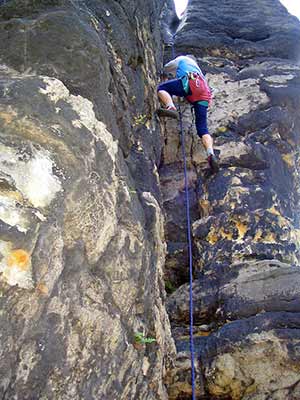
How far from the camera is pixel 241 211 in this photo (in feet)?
24.9

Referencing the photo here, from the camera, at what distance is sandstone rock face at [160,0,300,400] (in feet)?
16.6

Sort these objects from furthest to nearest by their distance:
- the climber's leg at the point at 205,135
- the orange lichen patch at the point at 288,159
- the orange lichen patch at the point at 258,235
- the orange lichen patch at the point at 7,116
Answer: the orange lichen patch at the point at 288,159 → the climber's leg at the point at 205,135 → the orange lichen patch at the point at 258,235 → the orange lichen patch at the point at 7,116

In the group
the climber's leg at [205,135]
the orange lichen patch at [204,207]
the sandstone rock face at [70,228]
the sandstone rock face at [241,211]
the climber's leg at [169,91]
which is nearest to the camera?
the sandstone rock face at [70,228]

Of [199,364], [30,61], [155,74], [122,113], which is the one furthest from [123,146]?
[155,74]

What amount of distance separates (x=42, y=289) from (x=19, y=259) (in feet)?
1.04

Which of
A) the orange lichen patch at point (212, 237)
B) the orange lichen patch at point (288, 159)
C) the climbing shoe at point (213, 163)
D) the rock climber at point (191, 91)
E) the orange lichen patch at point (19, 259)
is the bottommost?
the orange lichen patch at point (212, 237)

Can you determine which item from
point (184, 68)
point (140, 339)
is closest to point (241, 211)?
point (184, 68)

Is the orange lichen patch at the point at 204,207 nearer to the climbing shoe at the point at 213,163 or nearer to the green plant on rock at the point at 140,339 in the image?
the climbing shoe at the point at 213,163

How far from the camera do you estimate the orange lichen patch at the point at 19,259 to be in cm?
276

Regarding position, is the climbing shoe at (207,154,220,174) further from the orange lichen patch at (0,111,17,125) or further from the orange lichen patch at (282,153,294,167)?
the orange lichen patch at (0,111,17,125)

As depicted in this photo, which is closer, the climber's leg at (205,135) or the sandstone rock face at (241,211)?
the sandstone rock face at (241,211)

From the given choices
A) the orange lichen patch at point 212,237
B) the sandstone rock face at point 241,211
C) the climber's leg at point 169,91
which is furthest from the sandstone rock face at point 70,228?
the climber's leg at point 169,91

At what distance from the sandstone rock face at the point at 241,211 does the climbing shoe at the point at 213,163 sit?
196mm

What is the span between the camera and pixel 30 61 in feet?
13.7
